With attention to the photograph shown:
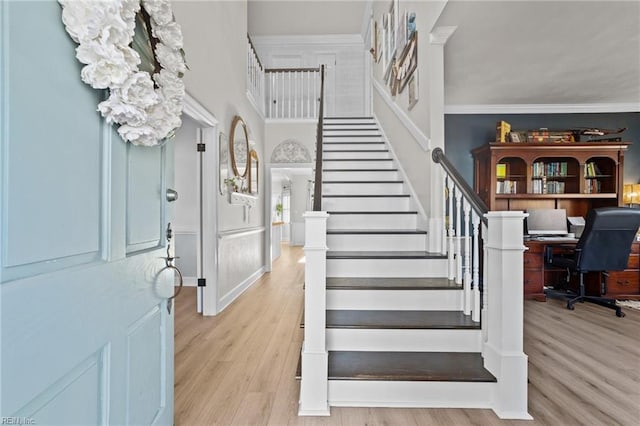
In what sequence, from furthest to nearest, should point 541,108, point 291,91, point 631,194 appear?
point 291,91
point 541,108
point 631,194

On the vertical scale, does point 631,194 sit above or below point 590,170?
below

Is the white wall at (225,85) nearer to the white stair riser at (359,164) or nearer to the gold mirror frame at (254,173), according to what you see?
the gold mirror frame at (254,173)

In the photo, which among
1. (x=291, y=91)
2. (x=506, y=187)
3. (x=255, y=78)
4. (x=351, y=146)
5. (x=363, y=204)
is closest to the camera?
(x=363, y=204)

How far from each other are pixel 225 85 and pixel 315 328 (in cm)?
305

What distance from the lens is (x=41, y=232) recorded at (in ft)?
2.49

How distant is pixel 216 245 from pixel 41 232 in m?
2.71

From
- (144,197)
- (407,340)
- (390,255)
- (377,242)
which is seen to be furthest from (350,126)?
(144,197)

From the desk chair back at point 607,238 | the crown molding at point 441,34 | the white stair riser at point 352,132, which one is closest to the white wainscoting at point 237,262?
the white stair riser at point 352,132

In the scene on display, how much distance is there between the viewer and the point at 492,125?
5055 mm

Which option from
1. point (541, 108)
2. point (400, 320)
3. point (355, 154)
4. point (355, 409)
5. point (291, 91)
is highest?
point (291, 91)

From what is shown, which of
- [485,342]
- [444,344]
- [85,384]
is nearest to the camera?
[85,384]

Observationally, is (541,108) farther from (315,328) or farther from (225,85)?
(315,328)

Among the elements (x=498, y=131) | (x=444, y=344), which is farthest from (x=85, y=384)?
(x=498, y=131)

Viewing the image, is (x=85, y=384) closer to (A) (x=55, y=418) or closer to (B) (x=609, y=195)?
(A) (x=55, y=418)
